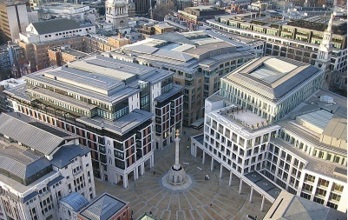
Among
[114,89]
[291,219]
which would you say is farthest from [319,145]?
[114,89]

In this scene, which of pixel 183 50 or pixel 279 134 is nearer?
pixel 279 134

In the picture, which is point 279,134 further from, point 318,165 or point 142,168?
point 142,168

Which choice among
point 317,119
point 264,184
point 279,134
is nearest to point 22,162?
point 264,184

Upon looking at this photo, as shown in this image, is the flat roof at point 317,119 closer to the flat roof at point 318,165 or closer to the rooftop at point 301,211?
the flat roof at point 318,165

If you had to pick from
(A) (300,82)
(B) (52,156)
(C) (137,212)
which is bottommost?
(C) (137,212)

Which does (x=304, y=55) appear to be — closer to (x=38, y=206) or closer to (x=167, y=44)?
(x=167, y=44)

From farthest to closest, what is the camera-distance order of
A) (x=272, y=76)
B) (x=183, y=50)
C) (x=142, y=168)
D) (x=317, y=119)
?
(x=183, y=50), (x=272, y=76), (x=142, y=168), (x=317, y=119)
